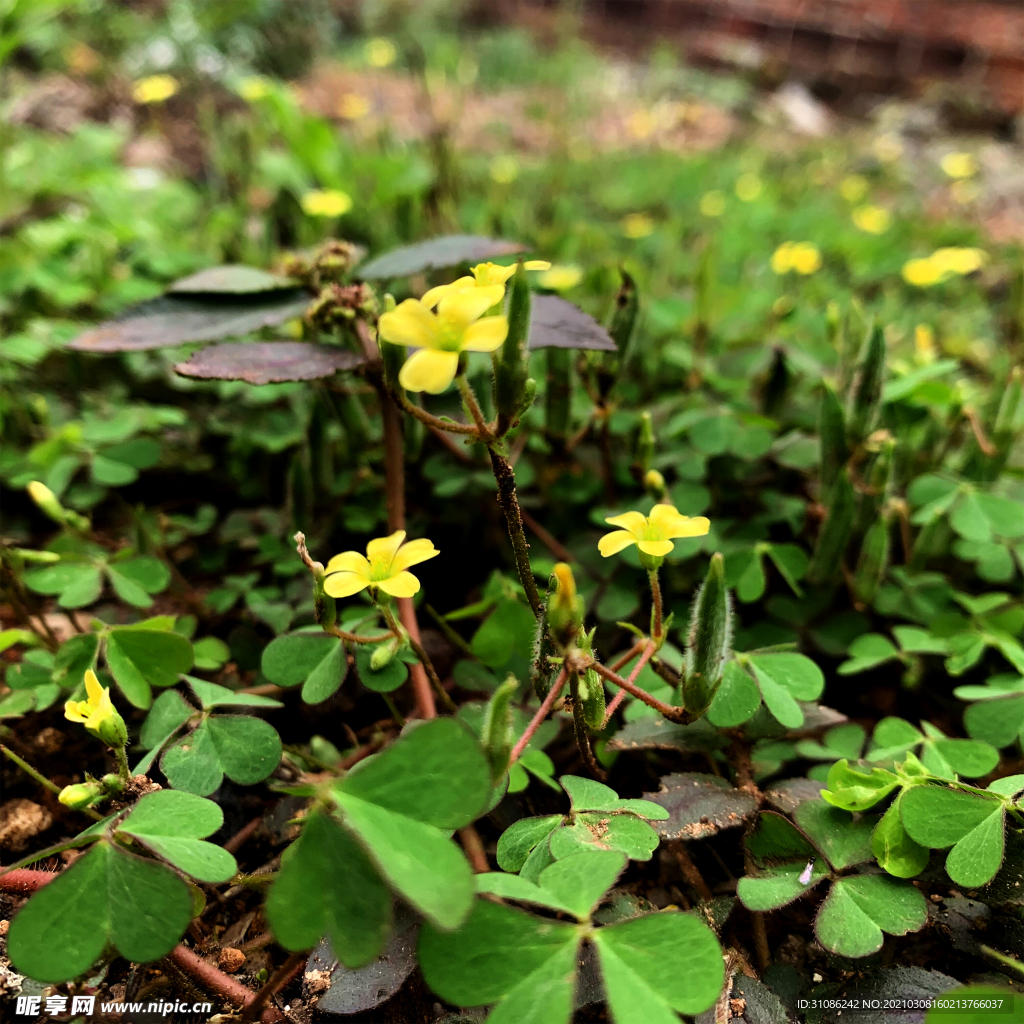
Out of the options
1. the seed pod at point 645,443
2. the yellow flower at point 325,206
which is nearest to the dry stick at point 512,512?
the seed pod at point 645,443

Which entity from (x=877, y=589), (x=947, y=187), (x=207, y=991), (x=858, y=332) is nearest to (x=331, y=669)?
(x=207, y=991)

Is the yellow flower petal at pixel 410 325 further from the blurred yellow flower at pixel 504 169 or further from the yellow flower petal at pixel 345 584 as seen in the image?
the blurred yellow flower at pixel 504 169

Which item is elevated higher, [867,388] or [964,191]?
[867,388]

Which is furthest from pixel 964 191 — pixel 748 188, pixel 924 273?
pixel 924 273

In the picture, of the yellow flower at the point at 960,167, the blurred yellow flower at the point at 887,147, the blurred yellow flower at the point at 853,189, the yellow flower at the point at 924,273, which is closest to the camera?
the yellow flower at the point at 924,273

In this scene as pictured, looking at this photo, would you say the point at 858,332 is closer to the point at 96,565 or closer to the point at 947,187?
the point at 96,565

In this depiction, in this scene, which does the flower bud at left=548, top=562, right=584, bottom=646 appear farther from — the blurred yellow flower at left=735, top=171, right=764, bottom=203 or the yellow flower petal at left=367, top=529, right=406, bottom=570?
the blurred yellow flower at left=735, top=171, right=764, bottom=203

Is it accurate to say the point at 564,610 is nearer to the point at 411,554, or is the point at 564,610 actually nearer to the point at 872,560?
the point at 411,554
